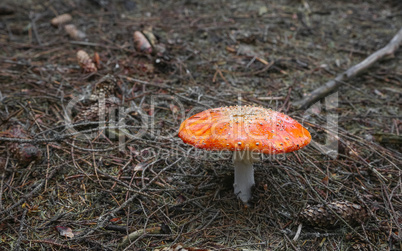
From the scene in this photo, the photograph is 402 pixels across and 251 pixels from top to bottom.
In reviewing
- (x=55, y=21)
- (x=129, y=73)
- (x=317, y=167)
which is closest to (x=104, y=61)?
(x=129, y=73)

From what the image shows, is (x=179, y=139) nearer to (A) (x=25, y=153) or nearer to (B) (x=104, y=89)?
(B) (x=104, y=89)

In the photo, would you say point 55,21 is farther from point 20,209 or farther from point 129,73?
point 20,209

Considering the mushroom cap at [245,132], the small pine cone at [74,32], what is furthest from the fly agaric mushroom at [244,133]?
the small pine cone at [74,32]

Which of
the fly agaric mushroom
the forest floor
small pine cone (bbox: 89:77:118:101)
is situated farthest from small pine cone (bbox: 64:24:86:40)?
the fly agaric mushroom

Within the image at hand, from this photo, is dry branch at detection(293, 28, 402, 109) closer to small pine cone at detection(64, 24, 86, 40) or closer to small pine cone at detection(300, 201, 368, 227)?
small pine cone at detection(300, 201, 368, 227)

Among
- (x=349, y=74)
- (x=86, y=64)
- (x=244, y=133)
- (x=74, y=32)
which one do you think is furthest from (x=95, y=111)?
(x=349, y=74)

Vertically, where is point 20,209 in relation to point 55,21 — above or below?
below

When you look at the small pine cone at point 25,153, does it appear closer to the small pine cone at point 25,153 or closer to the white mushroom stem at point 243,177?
the small pine cone at point 25,153
